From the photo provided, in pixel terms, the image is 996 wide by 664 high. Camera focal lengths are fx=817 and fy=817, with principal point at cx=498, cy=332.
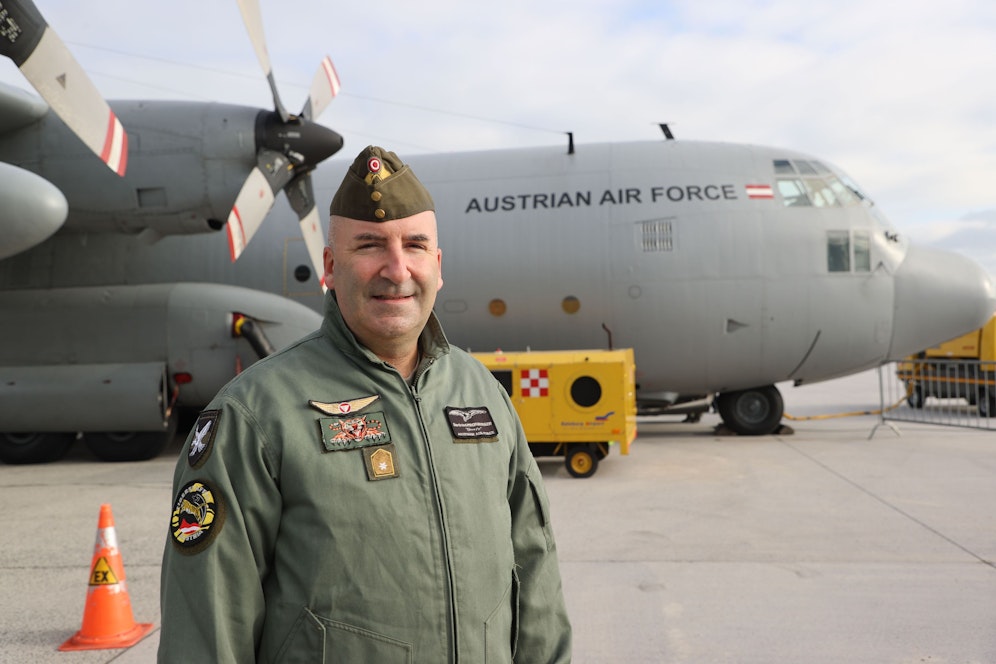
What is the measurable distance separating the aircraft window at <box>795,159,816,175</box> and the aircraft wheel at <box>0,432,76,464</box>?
34.8ft

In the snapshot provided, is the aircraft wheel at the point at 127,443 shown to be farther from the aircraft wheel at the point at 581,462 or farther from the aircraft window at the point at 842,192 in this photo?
the aircraft window at the point at 842,192

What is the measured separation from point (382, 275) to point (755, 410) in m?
11.0

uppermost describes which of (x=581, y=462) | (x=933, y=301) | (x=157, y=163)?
(x=157, y=163)

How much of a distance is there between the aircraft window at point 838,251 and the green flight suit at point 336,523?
33.2 ft

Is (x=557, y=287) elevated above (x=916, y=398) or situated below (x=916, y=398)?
above

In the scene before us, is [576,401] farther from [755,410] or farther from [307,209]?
[755,410]

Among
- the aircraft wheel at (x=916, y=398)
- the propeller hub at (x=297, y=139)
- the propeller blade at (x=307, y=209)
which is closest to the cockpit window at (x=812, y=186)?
the propeller hub at (x=297, y=139)

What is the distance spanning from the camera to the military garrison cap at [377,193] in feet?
5.88

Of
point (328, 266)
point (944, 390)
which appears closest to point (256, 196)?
point (328, 266)

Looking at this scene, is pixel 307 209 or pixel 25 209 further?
pixel 307 209

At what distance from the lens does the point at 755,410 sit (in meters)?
11.9

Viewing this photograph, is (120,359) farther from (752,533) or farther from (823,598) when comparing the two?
(823,598)

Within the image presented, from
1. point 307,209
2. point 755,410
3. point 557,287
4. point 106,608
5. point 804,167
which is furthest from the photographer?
point 755,410

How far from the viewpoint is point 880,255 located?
1098 centimetres
